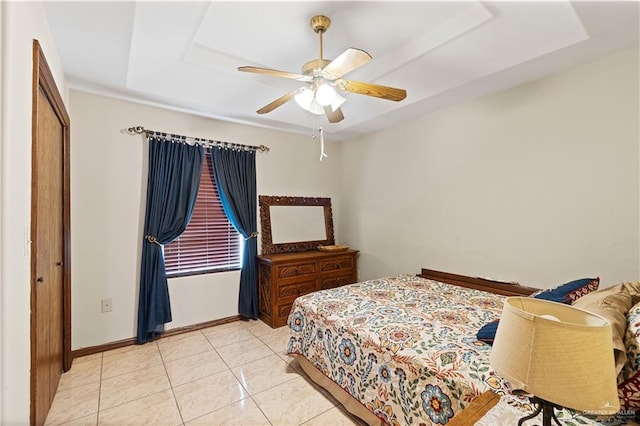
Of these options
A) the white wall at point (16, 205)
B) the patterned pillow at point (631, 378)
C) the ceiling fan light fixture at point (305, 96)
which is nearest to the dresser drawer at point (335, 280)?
the ceiling fan light fixture at point (305, 96)

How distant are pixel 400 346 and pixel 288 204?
104 inches

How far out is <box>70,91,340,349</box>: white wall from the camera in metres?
2.68

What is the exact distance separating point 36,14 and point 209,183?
202 centimetres

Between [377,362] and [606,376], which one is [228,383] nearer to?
[377,362]

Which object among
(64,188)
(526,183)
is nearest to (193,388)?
(64,188)

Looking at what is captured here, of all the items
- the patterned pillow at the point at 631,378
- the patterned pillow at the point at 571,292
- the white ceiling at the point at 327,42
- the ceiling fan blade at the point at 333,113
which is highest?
the white ceiling at the point at 327,42

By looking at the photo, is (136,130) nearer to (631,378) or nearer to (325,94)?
(325,94)

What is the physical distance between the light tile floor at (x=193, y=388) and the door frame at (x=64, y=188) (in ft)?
1.41

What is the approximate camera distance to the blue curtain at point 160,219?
2920 millimetres

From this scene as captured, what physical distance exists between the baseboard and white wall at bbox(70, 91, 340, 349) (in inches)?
1.7

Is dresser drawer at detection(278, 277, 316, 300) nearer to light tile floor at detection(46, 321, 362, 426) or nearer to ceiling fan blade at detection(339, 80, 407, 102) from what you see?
light tile floor at detection(46, 321, 362, 426)

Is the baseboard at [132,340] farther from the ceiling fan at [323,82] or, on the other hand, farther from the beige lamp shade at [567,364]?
the beige lamp shade at [567,364]

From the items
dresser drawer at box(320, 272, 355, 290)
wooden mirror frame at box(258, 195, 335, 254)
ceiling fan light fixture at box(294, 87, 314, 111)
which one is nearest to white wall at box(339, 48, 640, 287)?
dresser drawer at box(320, 272, 355, 290)

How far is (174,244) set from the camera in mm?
3199
